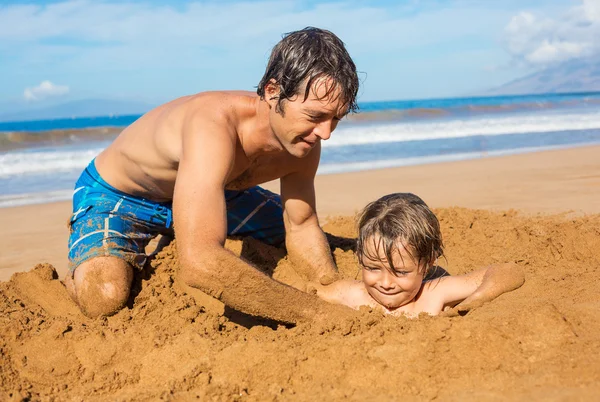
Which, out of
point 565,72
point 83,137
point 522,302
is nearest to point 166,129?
point 522,302

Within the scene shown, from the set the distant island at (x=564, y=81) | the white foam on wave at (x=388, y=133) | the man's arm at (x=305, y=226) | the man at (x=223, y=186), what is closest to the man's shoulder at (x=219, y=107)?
the man at (x=223, y=186)

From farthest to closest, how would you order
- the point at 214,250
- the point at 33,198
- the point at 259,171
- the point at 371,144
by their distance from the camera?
the point at 371,144
the point at 33,198
the point at 259,171
the point at 214,250

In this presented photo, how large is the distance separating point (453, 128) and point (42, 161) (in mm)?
10210

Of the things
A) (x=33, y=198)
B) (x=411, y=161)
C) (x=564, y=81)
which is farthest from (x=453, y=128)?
(x=564, y=81)

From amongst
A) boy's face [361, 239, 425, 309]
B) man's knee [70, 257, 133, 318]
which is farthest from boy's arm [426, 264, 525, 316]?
man's knee [70, 257, 133, 318]

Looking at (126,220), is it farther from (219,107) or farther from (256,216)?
(219,107)

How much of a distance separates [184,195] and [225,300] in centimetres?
47

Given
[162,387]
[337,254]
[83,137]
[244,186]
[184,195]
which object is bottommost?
[83,137]

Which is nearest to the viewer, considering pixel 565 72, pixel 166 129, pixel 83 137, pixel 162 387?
pixel 162 387

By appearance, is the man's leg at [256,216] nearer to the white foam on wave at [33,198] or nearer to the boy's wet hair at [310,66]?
the boy's wet hair at [310,66]

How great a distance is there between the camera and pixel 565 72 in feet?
358

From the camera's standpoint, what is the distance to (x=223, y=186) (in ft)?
8.62

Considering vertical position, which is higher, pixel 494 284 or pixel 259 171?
pixel 259 171

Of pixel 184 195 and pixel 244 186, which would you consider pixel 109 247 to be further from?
pixel 184 195
